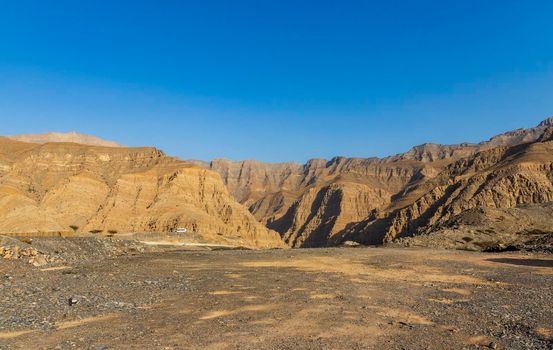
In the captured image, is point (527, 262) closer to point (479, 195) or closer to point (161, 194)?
point (479, 195)

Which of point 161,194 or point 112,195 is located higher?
point 161,194

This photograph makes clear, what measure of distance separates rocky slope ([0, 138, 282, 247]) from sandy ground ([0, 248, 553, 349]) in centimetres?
7072

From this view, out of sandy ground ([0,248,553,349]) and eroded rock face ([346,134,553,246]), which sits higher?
eroded rock face ([346,134,553,246])

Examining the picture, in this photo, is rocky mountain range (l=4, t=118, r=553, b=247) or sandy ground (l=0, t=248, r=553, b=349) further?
rocky mountain range (l=4, t=118, r=553, b=247)

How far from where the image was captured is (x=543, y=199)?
9694 centimetres

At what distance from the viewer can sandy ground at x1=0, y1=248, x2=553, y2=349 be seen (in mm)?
12086

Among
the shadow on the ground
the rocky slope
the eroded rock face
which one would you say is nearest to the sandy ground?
the shadow on the ground

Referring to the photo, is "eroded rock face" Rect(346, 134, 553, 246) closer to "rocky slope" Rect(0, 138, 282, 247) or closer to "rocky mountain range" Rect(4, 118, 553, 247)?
"rocky mountain range" Rect(4, 118, 553, 247)

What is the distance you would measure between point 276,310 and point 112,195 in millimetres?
102236

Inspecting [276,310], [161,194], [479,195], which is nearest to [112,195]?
[161,194]

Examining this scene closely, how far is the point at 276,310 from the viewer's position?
16281 mm

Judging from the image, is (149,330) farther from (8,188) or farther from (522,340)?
(8,188)

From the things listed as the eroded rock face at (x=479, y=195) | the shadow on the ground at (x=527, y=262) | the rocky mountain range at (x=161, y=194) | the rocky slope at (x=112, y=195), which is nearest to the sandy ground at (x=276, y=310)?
the shadow on the ground at (x=527, y=262)

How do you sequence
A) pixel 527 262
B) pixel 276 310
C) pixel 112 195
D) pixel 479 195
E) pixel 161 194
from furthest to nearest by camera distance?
pixel 161 194 < pixel 112 195 < pixel 479 195 < pixel 527 262 < pixel 276 310
